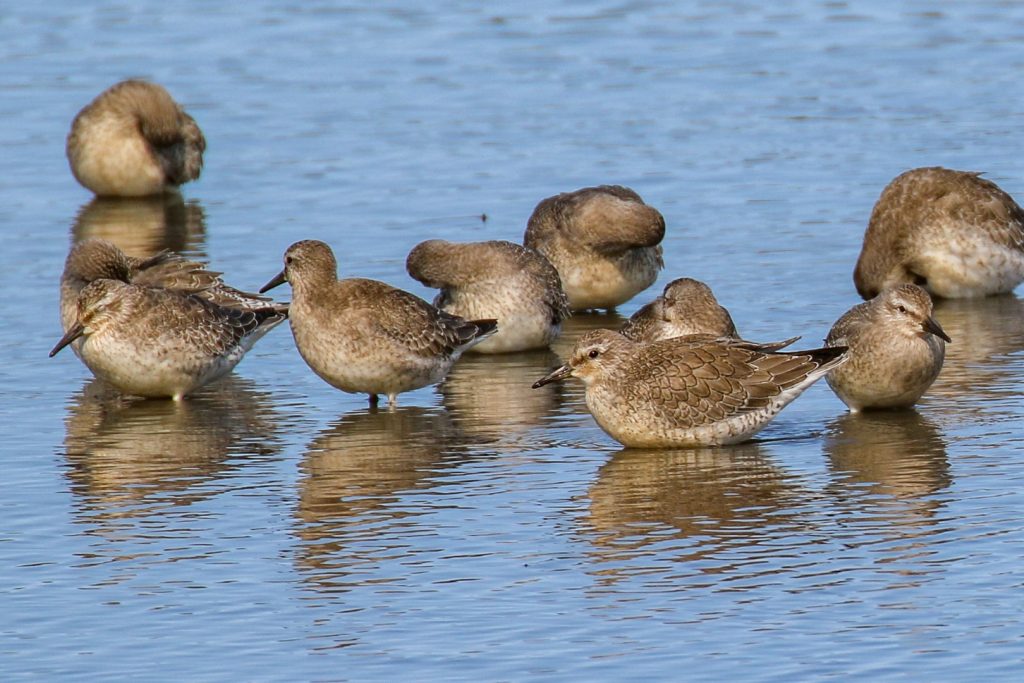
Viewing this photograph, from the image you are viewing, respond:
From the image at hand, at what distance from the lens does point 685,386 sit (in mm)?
12000

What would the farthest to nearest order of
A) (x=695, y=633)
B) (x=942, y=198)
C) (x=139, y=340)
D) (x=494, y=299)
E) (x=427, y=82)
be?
(x=427, y=82)
(x=942, y=198)
(x=494, y=299)
(x=139, y=340)
(x=695, y=633)

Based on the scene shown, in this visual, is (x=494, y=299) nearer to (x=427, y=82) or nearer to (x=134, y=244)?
(x=134, y=244)

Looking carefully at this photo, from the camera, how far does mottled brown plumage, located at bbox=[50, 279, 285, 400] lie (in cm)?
1332

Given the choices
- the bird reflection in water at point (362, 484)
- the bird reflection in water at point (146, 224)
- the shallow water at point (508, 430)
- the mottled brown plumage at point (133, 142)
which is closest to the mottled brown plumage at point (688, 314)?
the shallow water at point (508, 430)

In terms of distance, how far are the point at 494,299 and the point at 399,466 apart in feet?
9.47

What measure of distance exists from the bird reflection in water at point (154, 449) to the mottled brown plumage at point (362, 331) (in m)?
0.51

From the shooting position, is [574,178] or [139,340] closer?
[139,340]

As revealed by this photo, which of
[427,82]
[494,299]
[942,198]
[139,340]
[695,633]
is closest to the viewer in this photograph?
[695,633]

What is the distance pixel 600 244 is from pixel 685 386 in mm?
3894

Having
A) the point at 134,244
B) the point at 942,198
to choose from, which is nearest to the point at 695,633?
the point at 942,198

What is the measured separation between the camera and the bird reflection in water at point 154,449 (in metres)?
11.2

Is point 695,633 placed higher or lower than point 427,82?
lower

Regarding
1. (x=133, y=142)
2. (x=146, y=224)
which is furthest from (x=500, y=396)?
(x=133, y=142)

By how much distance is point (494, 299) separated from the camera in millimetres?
14672
